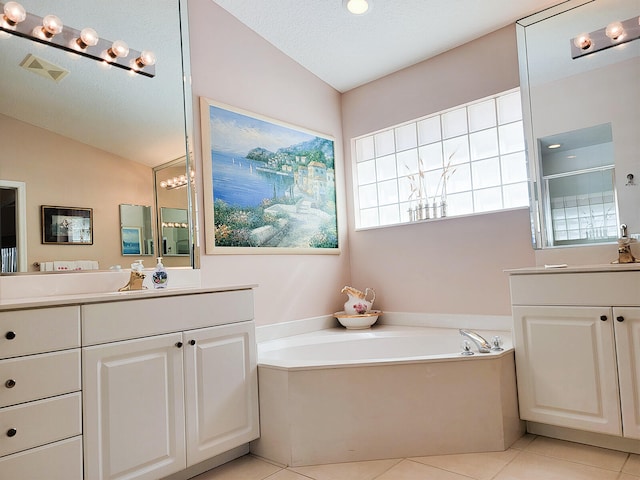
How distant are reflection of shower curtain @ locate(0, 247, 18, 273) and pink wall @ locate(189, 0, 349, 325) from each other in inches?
37.7

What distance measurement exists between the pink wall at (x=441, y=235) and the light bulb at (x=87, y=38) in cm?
199

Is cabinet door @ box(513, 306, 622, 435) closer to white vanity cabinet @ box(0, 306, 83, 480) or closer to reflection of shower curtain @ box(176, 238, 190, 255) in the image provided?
reflection of shower curtain @ box(176, 238, 190, 255)

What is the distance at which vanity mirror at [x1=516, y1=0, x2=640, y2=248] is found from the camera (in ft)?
7.95

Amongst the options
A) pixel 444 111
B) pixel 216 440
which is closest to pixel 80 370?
pixel 216 440

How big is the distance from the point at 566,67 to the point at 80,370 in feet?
9.62

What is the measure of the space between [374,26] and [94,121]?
1823 mm

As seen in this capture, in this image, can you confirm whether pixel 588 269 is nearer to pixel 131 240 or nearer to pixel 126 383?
pixel 126 383

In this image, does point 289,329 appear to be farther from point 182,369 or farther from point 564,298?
point 564,298

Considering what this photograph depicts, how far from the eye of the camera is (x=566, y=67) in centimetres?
262

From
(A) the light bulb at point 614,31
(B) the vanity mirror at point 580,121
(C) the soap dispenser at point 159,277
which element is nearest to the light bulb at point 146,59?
(C) the soap dispenser at point 159,277

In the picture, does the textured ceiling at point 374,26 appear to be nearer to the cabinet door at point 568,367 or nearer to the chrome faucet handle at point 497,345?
the cabinet door at point 568,367

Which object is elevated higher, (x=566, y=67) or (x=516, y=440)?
(x=566, y=67)

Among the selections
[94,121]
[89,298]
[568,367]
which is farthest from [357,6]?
[568,367]

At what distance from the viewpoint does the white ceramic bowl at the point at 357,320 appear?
324 centimetres
